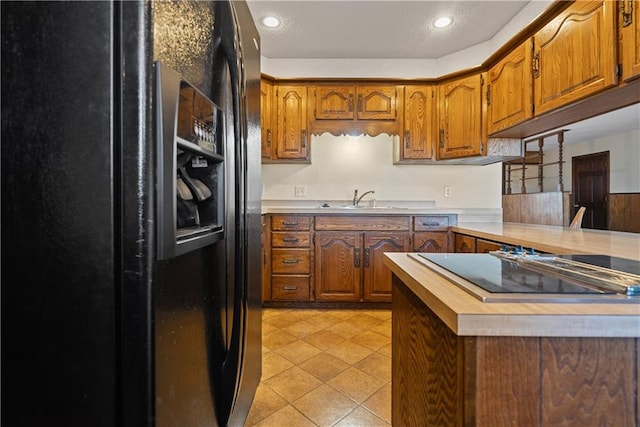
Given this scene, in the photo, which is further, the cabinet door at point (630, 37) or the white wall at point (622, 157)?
the white wall at point (622, 157)

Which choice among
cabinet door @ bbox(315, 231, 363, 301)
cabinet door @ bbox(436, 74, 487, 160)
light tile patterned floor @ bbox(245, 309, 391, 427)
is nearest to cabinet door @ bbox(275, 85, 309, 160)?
cabinet door @ bbox(315, 231, 363, 301)

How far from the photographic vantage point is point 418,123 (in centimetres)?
300

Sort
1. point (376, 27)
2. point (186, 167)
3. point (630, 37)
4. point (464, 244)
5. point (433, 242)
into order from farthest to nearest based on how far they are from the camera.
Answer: point (433, 242) → point (376, 27) → point (464, 244) → point (630, 37) → point (186, 167)

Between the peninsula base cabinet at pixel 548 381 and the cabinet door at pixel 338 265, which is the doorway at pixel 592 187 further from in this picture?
the peninsula base cabinet at pixel 548 381

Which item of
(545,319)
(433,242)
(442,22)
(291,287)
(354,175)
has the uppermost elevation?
(442,22)

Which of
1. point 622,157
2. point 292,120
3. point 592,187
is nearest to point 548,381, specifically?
point 292,120

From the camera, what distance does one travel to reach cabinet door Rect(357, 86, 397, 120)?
299 cm

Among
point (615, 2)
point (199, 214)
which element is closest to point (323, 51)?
point (615, 2)

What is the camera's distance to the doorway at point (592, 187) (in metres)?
5.25

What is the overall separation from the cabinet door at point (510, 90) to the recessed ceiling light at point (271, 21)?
69.9 inches

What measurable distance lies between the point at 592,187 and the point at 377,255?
5.26m

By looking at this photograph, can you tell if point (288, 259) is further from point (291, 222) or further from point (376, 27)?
point (376, 27)

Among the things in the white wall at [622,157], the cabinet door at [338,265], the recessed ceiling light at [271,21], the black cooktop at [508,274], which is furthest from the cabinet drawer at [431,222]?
the white wall at [622,157]

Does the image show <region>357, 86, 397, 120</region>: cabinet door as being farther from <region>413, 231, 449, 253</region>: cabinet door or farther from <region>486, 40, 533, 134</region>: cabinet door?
<region>413, 231, 449, 253</region>: cabinet door
